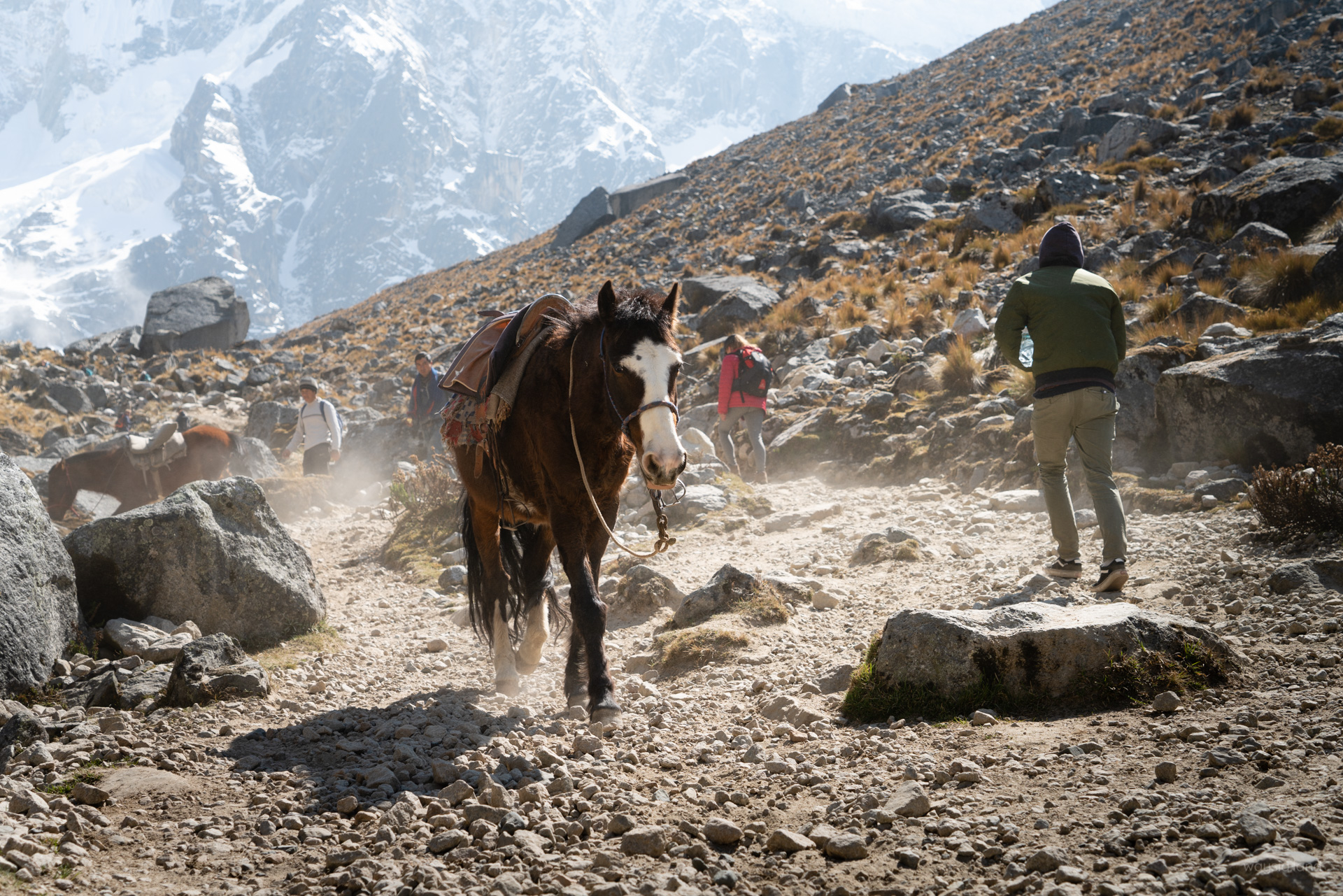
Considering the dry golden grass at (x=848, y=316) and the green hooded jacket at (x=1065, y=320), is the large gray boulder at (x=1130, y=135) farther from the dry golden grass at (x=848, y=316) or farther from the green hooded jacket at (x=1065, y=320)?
the green hooded jacket at (x=1065, y=320)

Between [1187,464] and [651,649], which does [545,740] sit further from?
[1187,464]

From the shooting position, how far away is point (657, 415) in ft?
11.9

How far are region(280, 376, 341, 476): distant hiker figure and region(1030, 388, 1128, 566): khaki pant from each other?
34.2 feet

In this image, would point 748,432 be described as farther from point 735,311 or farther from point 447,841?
point 447,841

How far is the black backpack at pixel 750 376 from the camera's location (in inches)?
419

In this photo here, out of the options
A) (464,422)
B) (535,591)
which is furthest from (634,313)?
(535,591)

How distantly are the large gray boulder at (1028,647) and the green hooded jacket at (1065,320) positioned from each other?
192 centimetres

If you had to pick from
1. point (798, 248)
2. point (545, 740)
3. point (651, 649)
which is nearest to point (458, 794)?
point (545, 740)

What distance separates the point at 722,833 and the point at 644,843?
0.83 feet

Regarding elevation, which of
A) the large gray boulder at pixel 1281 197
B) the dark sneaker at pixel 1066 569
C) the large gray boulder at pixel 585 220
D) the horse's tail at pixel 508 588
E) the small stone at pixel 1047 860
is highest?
the large gray boulder at pixel 585 220

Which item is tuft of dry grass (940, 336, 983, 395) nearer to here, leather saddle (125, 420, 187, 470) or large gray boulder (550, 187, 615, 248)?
leather saddle (125, 420, 187, 470)

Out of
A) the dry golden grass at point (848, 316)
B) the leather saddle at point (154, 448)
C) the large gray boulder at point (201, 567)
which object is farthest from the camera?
the dry golden grass at point (848, 316)

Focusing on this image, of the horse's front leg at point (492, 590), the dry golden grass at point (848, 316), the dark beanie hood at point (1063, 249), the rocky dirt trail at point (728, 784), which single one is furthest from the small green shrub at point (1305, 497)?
the dry golden grass at point (848, 316)

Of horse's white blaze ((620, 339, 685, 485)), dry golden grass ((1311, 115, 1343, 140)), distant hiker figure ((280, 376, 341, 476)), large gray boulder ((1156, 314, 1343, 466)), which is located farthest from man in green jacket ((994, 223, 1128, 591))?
dry golden grass ((1311, 115, 1343, 140))
